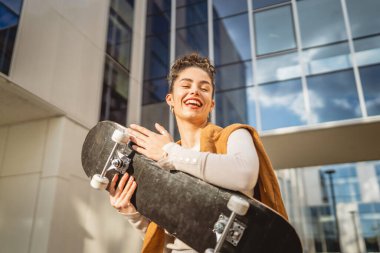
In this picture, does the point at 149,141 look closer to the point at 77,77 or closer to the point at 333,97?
the point at 77,77

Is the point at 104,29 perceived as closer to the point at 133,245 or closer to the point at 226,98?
the point at 226,98

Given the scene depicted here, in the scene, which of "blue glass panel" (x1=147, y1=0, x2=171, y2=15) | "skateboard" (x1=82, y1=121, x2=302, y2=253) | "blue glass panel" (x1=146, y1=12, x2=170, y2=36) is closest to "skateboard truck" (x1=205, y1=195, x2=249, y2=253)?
"skateboard" (x1=82, y1=121, x2=302, y2=253)

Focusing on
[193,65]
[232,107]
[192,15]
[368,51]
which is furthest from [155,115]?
Result: [193,65]

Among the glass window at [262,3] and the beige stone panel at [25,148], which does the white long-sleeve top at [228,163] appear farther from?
the glass window at [262,3]

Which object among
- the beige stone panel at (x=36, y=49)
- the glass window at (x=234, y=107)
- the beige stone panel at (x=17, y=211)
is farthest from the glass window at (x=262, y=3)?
the beige stone panel at (x=17, y=211)

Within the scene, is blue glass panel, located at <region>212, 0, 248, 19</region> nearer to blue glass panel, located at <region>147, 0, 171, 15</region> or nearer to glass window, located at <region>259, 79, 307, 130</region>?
blue glass panel, located at <region>147, 0, 171, 15</region>

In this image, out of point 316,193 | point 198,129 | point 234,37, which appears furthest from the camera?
point 316,193

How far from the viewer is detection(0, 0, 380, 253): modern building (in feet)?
14.9

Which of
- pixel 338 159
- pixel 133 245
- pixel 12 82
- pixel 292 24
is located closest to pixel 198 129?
pixel 12 82

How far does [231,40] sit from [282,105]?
195 cm

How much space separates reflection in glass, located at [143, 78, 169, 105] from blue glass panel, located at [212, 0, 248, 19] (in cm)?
198

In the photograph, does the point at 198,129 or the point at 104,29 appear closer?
the point at 198,129

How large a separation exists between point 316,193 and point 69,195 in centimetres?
1165

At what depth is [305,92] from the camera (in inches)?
235
